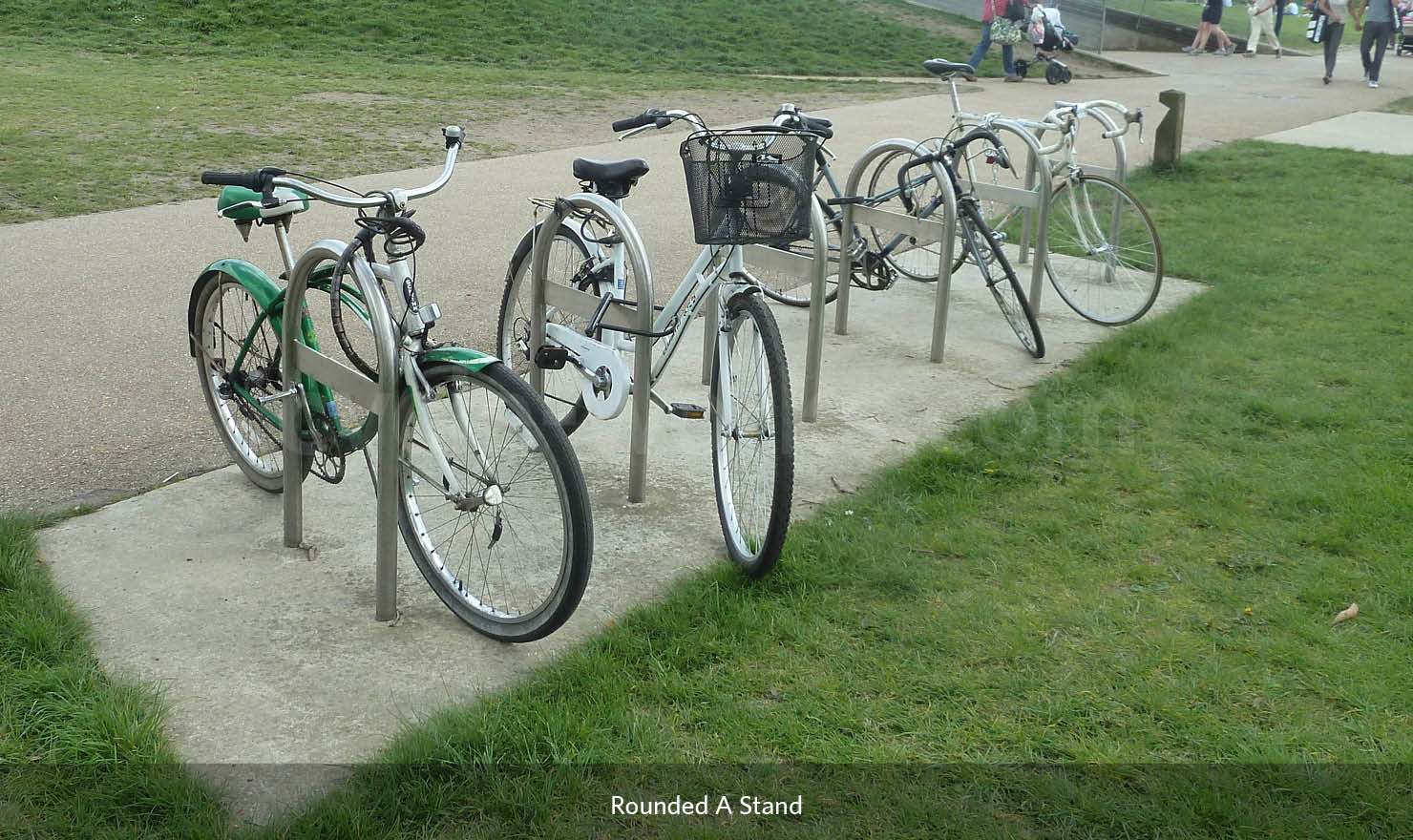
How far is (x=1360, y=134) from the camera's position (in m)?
13.8

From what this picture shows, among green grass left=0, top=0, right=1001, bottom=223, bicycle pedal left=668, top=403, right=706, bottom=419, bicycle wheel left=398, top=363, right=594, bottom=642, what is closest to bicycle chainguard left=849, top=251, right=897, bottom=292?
bicycle pedal left=668, top=403, right=706, bottom=419

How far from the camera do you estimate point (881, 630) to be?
3553 mm

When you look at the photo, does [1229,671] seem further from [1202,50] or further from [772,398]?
[1202,50]

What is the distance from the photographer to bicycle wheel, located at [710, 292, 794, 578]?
12.6ft

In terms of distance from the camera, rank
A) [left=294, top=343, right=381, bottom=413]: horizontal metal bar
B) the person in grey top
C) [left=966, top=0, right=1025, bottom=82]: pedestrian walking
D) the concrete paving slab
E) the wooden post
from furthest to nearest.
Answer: [left=966, top=0, right=1025, bottom=82]: pedestrian walking → the person in grey top → the concrete paving slab → the wooden post → [left=294, top=343, right=381, bottom=413]: horizontal metal bar

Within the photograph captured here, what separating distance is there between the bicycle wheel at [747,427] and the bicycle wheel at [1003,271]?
2.14 metres

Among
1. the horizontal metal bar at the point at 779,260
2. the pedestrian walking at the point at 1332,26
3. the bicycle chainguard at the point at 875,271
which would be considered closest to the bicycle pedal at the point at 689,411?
the horizontal metal bar at the point at 779,260

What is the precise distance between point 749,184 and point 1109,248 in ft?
11.5

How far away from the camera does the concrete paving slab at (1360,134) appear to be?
12.9 metres

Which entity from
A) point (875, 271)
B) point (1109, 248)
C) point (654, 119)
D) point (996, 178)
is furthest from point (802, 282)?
point (654, 119)

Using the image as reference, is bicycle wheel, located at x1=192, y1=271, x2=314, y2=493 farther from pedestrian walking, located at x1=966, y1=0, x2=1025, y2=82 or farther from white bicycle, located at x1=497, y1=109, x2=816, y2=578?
pedestrian walking, located at x1=966, y1=0, x2=1025, y2=82

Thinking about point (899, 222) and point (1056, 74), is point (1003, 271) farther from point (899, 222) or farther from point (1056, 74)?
point (1056, 74)

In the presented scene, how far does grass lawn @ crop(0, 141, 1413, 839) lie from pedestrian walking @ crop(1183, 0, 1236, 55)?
72.7 feet

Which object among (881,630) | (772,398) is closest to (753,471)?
(772,398)
